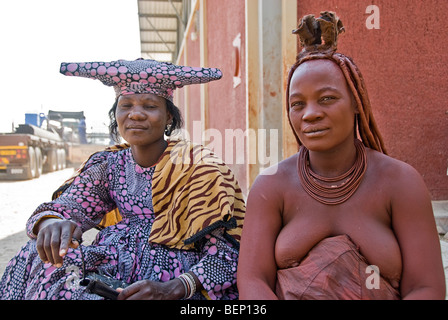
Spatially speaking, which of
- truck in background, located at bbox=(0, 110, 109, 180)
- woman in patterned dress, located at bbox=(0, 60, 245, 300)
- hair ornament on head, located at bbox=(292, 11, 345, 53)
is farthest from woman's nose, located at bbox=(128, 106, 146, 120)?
truck in background, located at bbox=(0, 110, 109, 180)

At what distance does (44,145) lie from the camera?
14.7 m

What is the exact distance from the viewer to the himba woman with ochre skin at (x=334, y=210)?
1.23 meters

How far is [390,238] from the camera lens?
127 cm

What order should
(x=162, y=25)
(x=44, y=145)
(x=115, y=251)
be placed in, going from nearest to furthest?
(x=115, y=251)
(x=44, y=145)
(x=162, y=25)

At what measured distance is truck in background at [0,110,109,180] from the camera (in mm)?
12172

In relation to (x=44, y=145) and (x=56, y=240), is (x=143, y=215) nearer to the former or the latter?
(x=56, y=240)

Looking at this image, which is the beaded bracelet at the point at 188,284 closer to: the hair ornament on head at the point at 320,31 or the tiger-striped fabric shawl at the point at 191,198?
the tiger-striped fabric shawl at the point at 191,198

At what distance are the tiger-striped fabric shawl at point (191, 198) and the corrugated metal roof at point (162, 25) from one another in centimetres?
1058

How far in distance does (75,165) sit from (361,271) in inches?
762

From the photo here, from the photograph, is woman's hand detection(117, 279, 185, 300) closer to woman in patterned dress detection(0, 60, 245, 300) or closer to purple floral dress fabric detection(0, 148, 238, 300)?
woman in patterned dress detection(0, 60, 245, 300)

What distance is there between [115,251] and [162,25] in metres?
15.0

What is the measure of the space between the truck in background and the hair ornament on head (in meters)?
12.6

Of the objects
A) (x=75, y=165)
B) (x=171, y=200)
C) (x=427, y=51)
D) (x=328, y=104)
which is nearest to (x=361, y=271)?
(x=328, y=104)

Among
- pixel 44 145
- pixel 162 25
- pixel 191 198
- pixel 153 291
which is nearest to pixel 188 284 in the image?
pixel 153 291
